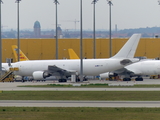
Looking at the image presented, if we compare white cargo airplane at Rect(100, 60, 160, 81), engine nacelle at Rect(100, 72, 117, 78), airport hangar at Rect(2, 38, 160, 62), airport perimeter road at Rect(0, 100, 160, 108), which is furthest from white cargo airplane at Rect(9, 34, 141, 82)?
airport perimeter road at Rect(0, 100, 160, 108)

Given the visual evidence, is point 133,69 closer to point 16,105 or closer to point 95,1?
point 95,1

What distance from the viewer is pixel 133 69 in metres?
75.8

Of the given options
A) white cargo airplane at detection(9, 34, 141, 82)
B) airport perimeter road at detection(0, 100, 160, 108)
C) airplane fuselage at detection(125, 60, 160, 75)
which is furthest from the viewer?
airplane fuselage at detection(125, 60, 160, 75)
